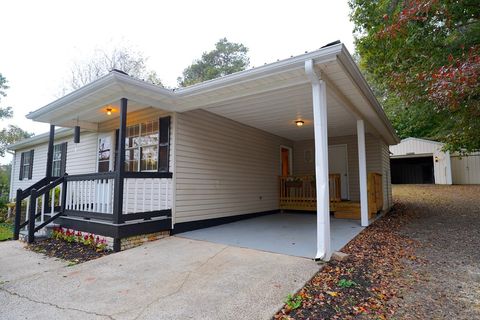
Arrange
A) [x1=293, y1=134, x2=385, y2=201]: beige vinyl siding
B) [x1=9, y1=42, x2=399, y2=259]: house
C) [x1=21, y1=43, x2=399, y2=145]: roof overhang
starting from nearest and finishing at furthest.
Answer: [x1=21, y1=43, x2=399, y2=145]: roof overhang < [x1=9, y1=42, x2=399, y2=259]: house < [x1=293, y1=134, x2=385, y2=201]: beige vinyl siding

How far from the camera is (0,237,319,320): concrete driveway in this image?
254cm

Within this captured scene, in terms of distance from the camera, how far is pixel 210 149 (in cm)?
636

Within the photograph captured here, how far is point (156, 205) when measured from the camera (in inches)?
217

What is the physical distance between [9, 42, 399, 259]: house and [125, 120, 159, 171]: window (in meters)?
0.02

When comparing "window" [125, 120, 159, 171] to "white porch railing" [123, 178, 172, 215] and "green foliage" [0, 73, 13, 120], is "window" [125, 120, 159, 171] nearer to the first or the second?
"white porch railing" [123, 178, 172, 215]

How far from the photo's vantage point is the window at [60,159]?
8.92m

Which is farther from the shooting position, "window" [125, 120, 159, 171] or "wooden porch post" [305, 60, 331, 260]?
"window" [125, 120, 159, 171]

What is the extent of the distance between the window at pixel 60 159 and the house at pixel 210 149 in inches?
1.4

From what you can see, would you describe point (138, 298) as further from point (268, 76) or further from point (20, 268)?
point (268, 76)

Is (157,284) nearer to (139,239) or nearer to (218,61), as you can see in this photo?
(139,239)

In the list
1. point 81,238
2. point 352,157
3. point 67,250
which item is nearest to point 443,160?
point 352,157

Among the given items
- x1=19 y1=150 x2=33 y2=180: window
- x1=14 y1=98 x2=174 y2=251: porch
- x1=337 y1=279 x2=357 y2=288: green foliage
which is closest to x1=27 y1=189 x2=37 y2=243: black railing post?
x1=14 y1=98 x2=174 y2=251: porch

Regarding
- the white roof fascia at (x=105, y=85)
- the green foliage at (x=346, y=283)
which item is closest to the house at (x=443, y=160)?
the green foliage at (x=346, y=283)

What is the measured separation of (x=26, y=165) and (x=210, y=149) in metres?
10.1
